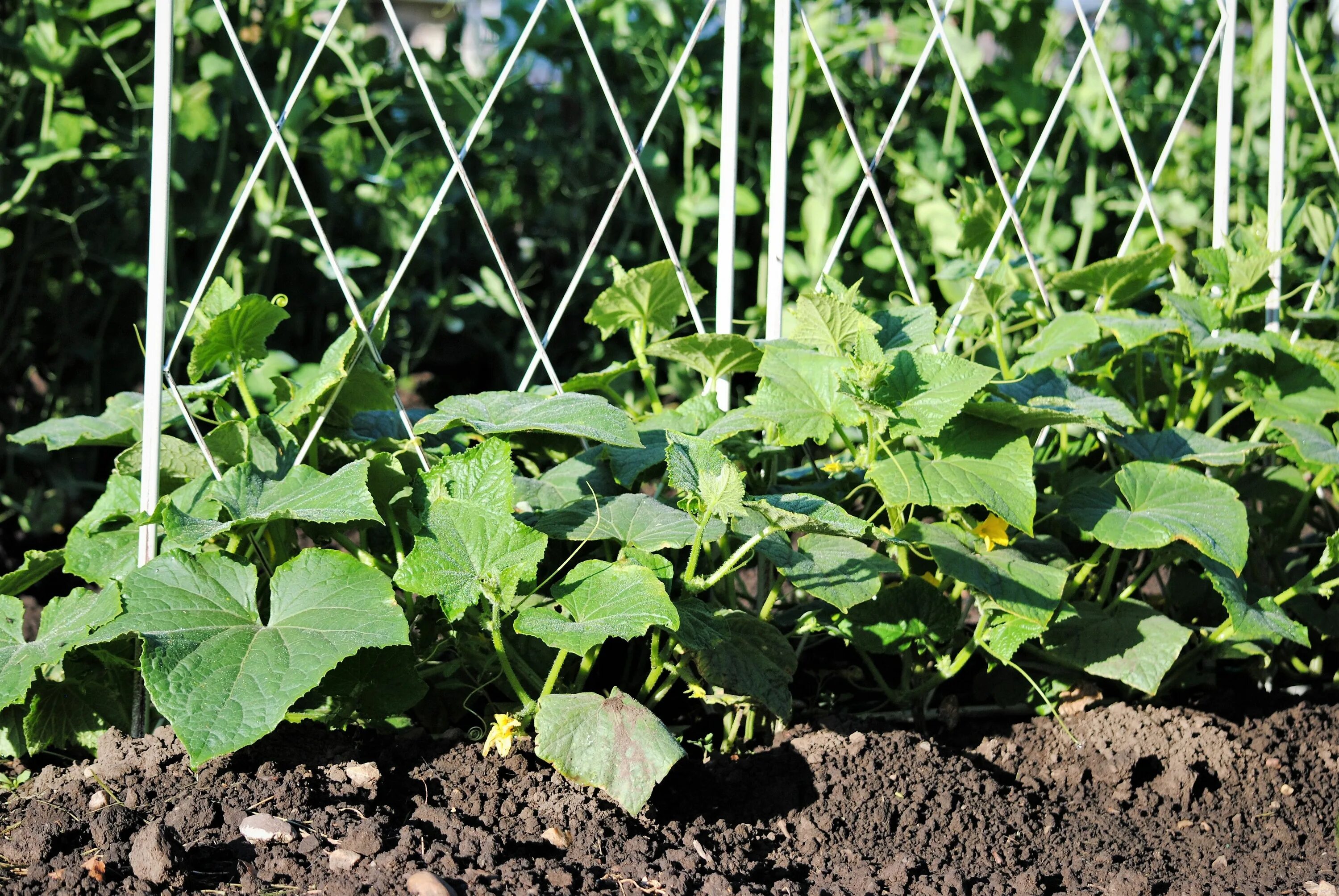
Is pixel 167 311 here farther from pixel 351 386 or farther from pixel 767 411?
pixel 767 411

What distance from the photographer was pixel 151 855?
1.45m

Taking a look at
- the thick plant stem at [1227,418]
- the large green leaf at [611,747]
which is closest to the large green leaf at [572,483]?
the large green leaf at [611,747]

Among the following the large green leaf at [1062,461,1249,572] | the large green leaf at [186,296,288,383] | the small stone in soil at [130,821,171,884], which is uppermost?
the large green leaf at [186,296,288,383]

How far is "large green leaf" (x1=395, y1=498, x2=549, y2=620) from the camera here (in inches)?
62.3

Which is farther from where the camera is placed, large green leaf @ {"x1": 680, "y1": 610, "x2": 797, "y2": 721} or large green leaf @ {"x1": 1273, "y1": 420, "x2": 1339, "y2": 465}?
large green leaf @ {"x1": 1273, "y1": 420, "x2": 1339, "y2": 465}

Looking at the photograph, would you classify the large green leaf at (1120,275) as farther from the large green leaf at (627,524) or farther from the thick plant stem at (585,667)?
the thick plant stem at (585,667)

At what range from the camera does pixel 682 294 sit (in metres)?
2.10

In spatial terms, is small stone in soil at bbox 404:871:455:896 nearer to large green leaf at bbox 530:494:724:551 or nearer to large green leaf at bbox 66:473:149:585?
large green leaf at bbox 530:494:724:551

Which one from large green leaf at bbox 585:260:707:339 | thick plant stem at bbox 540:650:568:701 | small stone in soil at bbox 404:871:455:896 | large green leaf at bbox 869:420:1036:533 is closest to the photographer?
small stone in soil at bbox 404:871:455:896

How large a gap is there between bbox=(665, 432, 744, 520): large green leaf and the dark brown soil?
43cm

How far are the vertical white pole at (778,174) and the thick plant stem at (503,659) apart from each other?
0.76 metres

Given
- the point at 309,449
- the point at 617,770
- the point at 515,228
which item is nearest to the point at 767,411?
the point at 617,770

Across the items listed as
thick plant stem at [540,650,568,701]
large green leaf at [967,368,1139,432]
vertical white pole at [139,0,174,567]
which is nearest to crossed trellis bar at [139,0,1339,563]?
vertical white pole at [139,0,174,567]

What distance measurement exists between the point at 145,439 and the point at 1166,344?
178 cm
